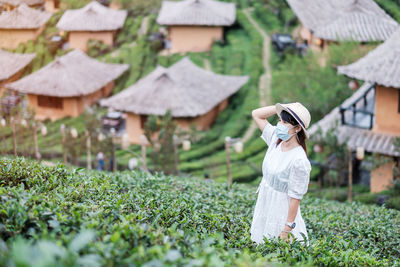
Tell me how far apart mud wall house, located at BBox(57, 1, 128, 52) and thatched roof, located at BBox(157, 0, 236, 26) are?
2.81m

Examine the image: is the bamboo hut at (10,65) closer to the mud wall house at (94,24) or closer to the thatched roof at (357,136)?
the mud wall house at (94,24)

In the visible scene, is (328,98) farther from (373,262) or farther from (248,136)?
(373,262)

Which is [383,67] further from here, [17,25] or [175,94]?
[175,94]

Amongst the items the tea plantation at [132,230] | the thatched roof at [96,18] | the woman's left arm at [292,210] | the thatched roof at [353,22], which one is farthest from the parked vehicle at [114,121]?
the woman's left arm at [292,210]

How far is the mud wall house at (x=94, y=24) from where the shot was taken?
26.4 meters

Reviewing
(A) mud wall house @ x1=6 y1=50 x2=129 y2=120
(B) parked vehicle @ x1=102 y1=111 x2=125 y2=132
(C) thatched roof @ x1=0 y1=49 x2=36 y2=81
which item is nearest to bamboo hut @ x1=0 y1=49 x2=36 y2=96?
(C) thatched roof @ x1=0 y1=49 x2=36 y2=81

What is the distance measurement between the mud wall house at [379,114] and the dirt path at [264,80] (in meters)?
6.61

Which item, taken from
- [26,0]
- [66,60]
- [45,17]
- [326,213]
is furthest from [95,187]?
[66,60]

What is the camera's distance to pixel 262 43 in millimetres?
30969

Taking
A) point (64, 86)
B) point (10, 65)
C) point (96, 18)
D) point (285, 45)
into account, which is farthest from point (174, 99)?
point (285, 45)

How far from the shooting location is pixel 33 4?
51.7 ft

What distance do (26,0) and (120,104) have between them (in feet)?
28.0

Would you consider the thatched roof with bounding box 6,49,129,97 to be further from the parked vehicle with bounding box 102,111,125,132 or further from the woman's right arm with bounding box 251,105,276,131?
the woman's right arm with bounding box 251,105,276,131

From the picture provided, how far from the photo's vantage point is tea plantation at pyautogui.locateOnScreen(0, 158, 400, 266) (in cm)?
275
